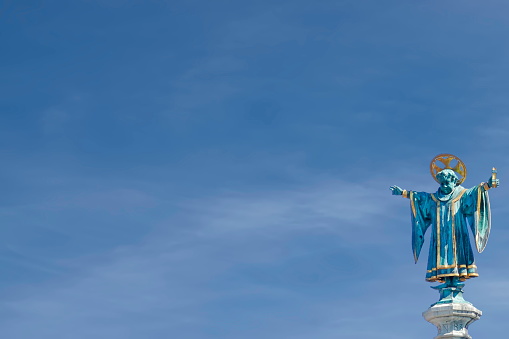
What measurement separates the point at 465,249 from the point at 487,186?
Answer: 8.01 ft

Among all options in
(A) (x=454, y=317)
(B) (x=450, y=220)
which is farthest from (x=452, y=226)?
(A) (x=454, y=317)

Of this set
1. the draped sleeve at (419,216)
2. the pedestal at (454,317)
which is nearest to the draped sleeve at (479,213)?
the draped sleeve at (419,216)

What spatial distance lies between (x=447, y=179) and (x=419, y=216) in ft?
5.87

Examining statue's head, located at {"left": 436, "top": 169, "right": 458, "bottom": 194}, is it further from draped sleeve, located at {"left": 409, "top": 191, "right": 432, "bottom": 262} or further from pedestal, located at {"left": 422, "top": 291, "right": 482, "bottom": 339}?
pedestal, located at {"left": 422, "top": 291, "right": 482, "bottom": 339}

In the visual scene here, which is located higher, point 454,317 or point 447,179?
point 447,179

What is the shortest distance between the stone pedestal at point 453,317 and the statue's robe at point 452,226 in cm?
125

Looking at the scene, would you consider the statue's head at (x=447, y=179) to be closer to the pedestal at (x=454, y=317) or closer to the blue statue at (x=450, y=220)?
the blue statue at (x=450, y=220)

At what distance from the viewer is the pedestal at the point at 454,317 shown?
4166 cm

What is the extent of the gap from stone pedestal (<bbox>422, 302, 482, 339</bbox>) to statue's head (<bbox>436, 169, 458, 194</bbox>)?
15.1 ft

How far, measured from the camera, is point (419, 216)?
44625mm

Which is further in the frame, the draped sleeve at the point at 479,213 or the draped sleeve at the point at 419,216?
the draped sleeve at the point at 419,216

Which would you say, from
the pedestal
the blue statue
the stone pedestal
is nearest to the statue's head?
the blue statue

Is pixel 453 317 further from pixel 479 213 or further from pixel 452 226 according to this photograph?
pixel 479 213

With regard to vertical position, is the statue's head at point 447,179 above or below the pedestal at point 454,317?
above
